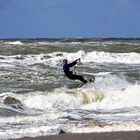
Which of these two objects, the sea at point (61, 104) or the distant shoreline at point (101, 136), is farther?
the sea at point (61, 104)

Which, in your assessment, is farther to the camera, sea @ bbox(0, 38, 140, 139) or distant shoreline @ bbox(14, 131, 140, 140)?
sea @ bbox(0, 38, 140, 139)

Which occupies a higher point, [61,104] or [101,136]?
[101,136]

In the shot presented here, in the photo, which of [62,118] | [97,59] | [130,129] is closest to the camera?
[130,129]

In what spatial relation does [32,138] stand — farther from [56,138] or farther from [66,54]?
[66,54]

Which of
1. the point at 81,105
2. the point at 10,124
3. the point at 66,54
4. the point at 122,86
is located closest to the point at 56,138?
the point at 10,124

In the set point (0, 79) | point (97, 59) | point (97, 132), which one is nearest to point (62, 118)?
point (97, 132)

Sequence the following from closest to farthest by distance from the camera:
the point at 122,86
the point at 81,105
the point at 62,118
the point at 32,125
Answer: the point at 32,125 < the point at 62,118 < the point at 81,105 < the point at 122,86

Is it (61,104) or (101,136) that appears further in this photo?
(61,104)

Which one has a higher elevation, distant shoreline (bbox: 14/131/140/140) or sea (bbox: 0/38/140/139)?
distant shoreline (bbox: 14/131/140/140)

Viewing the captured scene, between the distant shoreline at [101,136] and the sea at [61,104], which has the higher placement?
the distant shoreline at [101,136]

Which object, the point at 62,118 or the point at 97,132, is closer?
the point at 97,132

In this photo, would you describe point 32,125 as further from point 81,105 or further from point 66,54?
point 66,54

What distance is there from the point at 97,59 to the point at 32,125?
32.9 m

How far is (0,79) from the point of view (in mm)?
28750
